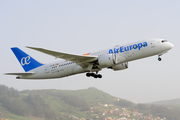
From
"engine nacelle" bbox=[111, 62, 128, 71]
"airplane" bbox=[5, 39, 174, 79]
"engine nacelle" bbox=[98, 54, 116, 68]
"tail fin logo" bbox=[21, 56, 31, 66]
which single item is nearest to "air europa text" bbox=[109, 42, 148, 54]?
"airplane" bbox=[5, 39, 174, 79]

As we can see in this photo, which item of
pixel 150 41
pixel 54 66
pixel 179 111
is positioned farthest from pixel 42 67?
pixel 179 111

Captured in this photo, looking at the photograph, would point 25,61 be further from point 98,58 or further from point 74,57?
point 98,58

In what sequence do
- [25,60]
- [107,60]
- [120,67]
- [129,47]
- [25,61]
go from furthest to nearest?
[25,60]
[25,61]
[120,67]
[129,47]
[107,60]

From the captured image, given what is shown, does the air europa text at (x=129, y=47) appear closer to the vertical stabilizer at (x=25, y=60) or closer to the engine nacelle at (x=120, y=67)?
the engine nacelle at (x=120, y=67)

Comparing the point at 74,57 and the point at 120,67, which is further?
the point at 120,67

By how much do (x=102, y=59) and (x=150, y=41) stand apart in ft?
27.2

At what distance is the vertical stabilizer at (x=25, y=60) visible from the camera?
42750 mm

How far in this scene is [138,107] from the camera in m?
196

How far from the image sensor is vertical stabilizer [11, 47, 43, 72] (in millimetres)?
42750

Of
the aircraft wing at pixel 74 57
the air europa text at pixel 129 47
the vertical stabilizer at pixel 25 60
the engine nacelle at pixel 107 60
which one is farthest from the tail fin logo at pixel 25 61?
the air europa text at pixel 129 47

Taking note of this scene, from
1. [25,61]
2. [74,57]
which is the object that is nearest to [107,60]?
[74,57]

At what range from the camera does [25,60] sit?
144 feet

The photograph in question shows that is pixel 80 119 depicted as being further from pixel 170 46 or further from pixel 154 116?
pixel 170 46

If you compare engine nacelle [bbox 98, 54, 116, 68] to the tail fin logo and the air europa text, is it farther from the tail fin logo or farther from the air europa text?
the tail fin logo
